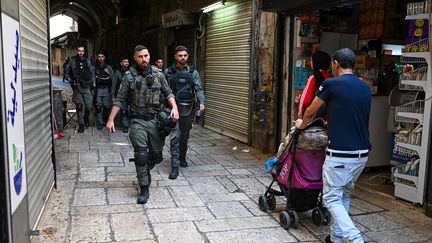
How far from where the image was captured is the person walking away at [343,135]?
3.56 meters

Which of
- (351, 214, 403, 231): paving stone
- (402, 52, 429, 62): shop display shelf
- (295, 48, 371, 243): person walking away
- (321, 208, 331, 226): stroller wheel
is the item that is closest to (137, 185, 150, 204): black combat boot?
(321, 208, 331, 226): stroller wheel

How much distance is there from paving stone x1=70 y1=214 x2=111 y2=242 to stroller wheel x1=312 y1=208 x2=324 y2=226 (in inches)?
81.0

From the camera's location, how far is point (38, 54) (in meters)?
4.61

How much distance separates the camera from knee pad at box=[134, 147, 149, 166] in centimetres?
497

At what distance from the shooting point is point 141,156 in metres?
4.97

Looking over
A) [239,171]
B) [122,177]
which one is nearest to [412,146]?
[239,171]

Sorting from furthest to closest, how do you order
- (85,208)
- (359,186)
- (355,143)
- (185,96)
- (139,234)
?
(185,96) < (359,186) < (85,208) < (139,234) < (355,143)

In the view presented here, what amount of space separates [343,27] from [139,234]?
4944mm

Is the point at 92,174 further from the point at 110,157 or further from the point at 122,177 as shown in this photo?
the point at 110,157

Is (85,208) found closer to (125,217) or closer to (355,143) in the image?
(125,217)

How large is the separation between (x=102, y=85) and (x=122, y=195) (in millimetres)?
5549

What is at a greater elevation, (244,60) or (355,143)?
(244,60)

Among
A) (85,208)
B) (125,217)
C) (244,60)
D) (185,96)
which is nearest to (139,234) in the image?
(125,217)

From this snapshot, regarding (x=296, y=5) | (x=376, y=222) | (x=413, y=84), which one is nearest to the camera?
(x=376, y=222)
